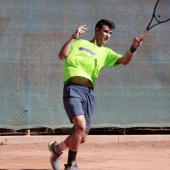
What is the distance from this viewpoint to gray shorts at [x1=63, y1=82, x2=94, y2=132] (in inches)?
244

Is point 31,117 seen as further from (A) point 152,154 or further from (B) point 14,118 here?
(A) point 152,154

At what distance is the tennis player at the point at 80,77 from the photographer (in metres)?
6.20

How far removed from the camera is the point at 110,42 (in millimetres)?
9422

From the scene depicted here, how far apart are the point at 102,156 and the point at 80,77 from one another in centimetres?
196

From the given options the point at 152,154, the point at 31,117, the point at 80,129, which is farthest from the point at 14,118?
the point at 80,129

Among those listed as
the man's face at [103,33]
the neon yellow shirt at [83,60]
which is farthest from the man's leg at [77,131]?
the man's face at [103,33]

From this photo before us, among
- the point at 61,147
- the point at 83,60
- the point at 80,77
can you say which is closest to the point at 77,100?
the point at 80,77

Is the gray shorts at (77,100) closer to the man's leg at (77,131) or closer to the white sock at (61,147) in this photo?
the man's leg at (77,131)

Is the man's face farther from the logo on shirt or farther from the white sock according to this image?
the white sock

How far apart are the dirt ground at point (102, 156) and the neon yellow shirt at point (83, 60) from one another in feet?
3.47

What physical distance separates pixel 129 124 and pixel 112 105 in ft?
1.29

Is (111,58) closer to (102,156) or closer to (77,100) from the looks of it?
(77,100)

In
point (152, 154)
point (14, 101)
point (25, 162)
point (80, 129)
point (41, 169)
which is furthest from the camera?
point (14, 101)

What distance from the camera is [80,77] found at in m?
6.36
